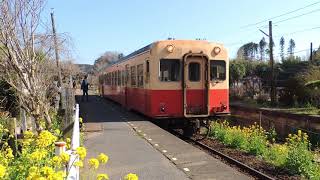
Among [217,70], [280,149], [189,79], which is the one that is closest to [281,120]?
[217,70]

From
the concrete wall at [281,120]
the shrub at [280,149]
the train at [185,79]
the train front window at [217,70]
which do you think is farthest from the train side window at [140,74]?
the concrete wall at [281,120]

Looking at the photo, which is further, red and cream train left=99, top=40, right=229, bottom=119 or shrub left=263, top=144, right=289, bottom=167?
red and cream train left=99, top=40, right=229, bottom=119

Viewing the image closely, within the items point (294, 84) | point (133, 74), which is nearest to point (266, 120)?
point (294, 84)

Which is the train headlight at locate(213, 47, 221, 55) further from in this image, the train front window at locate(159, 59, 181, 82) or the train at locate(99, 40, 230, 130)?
the train front window at locate(159, 59, 181, 82)

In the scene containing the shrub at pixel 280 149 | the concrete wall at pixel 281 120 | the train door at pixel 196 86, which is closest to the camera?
the shrub at pixel 280 149

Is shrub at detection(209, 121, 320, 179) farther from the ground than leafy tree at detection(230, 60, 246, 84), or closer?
closer

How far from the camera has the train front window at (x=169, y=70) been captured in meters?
16.5

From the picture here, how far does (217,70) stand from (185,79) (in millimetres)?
1256

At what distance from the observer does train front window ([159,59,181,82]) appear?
16516mm

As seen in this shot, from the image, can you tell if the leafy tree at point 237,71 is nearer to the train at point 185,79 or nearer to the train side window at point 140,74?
the train side window at point 140,74

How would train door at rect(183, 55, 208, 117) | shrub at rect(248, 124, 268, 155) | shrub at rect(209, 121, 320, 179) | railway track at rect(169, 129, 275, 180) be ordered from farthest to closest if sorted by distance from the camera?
train door at rect(183, 55, 208, 117) → shrub at rect(248, 124, 268, 155) → shrub at rect(209, 121, 320, 179) → railway track at rect(169, 129, 275, 180)

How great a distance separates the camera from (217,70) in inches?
677

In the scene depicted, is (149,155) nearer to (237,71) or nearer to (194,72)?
(194,72)

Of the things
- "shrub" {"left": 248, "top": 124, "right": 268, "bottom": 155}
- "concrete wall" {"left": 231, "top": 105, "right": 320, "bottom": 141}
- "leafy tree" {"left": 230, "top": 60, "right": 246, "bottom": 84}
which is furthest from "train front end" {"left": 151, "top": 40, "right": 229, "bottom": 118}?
"leafy tree" {"left": 230, "top": 60, "right": 246, "bottom": 84}
